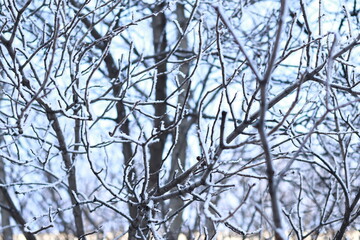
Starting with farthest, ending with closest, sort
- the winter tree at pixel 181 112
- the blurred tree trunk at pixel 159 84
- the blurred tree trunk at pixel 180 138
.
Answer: the blurred tree trunk at pixel 180 138 → the blurred tree trunk at pixel 159 84 → the winter tree at pixel 181 112

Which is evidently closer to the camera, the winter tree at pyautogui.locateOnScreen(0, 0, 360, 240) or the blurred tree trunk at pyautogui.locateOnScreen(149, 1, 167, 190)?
the winter tree at pyautogui.locateOnScreen(0, 0, 360, 240)

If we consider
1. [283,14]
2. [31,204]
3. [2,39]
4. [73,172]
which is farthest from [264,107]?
[31,204]

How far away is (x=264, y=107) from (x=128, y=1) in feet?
14.1

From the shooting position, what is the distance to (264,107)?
140cm

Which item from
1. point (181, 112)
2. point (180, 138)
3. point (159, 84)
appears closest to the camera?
point (181, 112)

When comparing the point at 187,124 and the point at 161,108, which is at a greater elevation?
the point at 187,124

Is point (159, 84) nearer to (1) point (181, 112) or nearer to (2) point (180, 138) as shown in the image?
(2) point (180, 138)

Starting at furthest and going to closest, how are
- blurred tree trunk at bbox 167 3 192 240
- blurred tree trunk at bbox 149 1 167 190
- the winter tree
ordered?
blurred tree trunk at bbox 167 3 192 240
blurred tree trunk at bbox 149 1 167 190
the winter tree

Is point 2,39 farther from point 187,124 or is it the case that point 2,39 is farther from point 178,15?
point 187,124

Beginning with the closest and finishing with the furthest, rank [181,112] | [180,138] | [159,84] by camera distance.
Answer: [181,112], [159,84], [180,138]

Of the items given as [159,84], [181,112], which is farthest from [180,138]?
[181,112]

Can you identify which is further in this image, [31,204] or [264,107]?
[31,204]

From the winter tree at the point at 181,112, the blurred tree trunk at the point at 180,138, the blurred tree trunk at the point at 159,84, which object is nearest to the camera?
the winter tree at the point at 181,112

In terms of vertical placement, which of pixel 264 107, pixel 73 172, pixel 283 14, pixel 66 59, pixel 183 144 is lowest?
pixel 264 107
